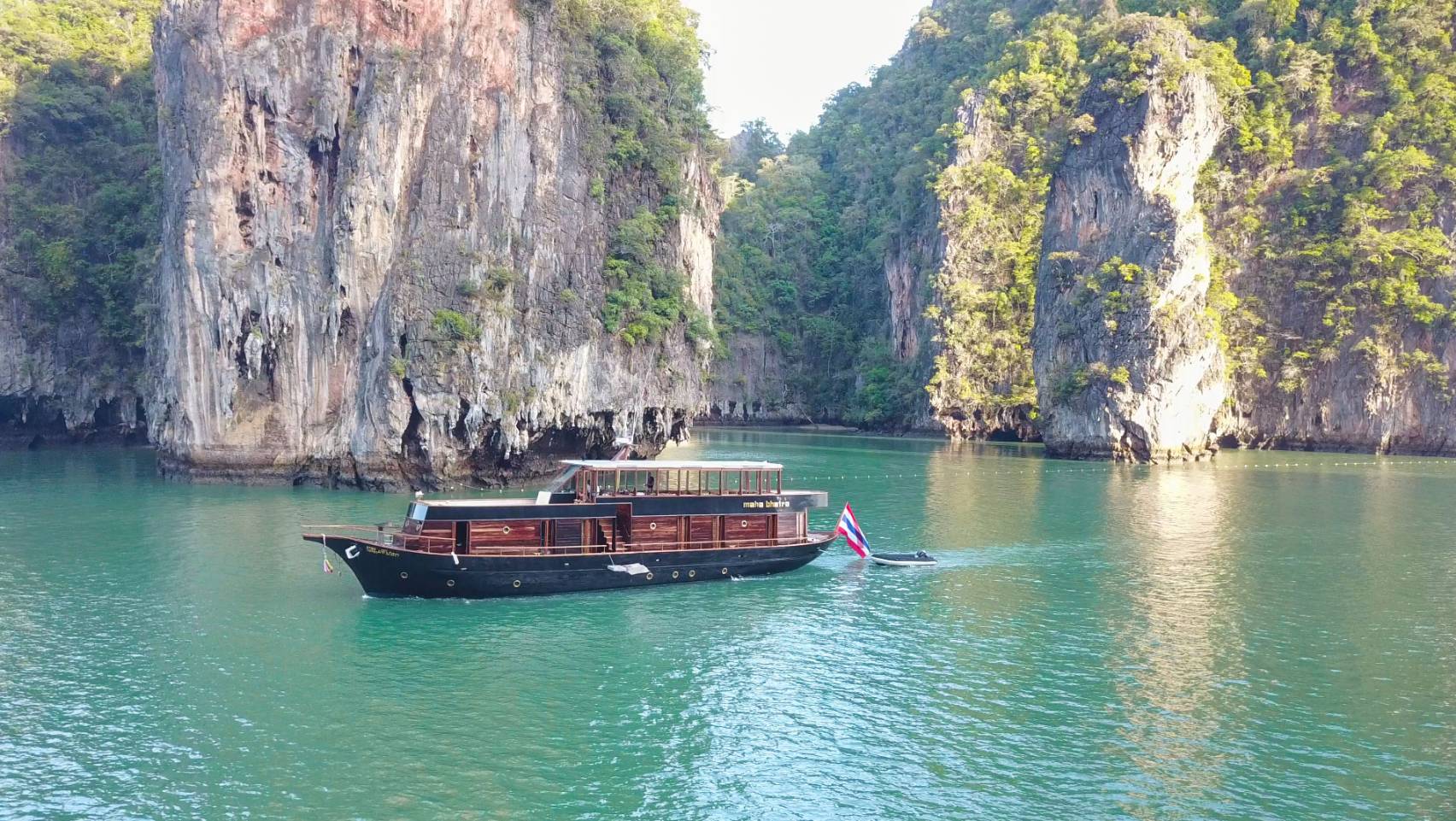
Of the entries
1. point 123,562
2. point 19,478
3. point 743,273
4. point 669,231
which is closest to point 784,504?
point 123,562

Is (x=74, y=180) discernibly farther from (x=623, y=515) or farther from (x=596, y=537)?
A: (x=623, y=515)

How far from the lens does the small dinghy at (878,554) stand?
2933 centimetres

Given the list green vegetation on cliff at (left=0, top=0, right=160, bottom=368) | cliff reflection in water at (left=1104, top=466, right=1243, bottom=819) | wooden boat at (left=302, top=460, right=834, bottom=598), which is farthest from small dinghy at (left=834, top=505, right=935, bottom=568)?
green vegetation on cliff at (left=0, top=0, right=160, bottom=368)

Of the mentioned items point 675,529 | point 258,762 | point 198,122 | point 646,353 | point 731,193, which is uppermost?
A: point 731,193

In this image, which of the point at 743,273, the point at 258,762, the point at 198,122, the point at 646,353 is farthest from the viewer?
the point at 743,273

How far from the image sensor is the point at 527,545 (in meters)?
24.7

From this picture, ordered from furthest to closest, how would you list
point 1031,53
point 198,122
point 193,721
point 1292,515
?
1. point 1031,53
2. point 198,122
3. point 1292,515
4. point 193,721

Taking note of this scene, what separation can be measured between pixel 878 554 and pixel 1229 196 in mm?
59240

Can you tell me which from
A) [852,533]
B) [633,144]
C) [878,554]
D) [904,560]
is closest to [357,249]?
[633,144]

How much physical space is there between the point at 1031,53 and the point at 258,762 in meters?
85.0

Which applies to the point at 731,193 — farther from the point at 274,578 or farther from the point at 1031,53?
the point at 274,578

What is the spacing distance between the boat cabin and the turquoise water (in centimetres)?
145

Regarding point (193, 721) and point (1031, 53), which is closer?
point (193, 721)

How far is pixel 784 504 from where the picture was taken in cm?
2812
